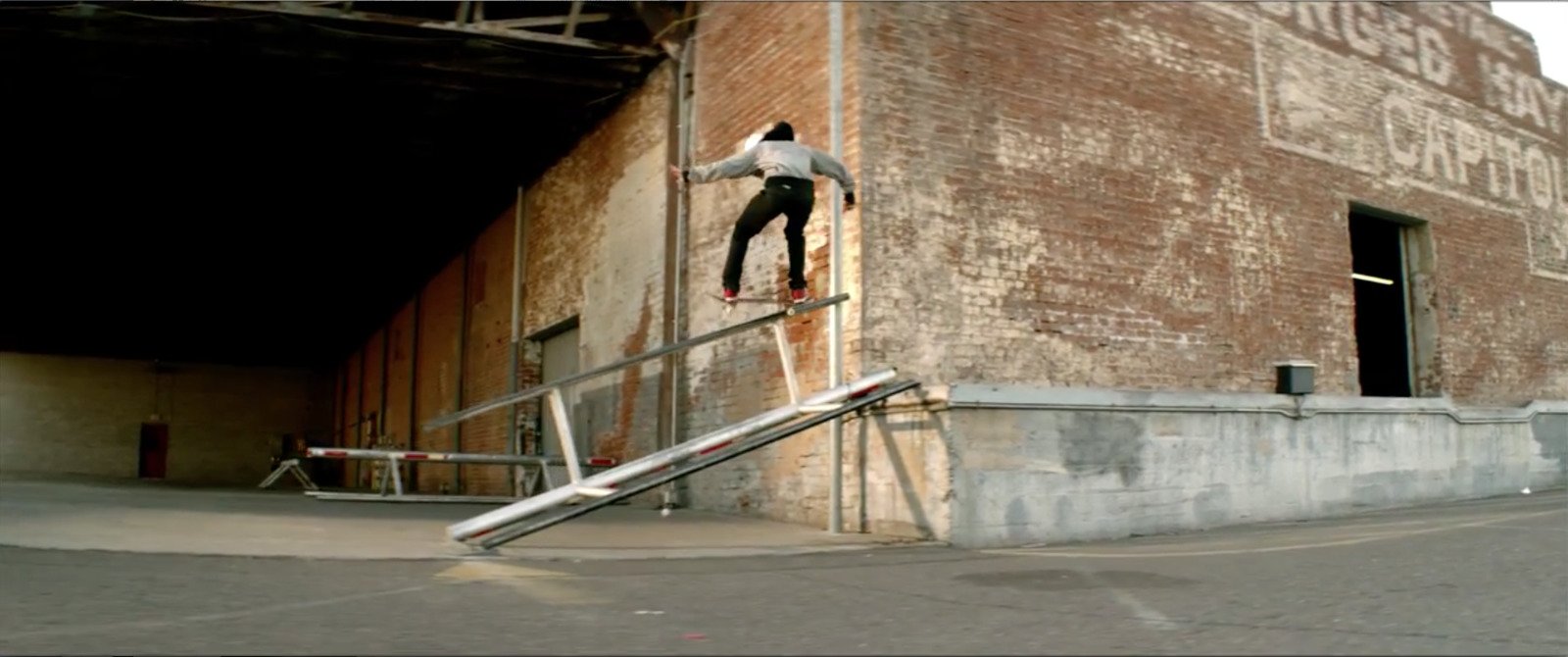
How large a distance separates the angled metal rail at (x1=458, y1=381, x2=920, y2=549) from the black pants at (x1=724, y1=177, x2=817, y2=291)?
44.0 inches

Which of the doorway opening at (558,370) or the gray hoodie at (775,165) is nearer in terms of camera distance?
the gray hoodie at (775,165)

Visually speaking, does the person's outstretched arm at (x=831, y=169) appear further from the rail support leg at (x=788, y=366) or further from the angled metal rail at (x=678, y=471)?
the angled metal rail at (x=678, y=471)

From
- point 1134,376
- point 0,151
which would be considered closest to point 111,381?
point 0,151

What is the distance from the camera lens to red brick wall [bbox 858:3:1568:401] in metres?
9.05

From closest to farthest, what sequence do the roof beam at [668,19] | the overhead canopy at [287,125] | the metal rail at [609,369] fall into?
the metal rail at [609,369] < the overhead canopy at [287,125] < the roof beam at [668,19]

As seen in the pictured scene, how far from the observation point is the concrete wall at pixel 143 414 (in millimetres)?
34062

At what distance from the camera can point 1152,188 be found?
10477mm

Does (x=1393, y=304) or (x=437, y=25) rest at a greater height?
(x=437, y=25)

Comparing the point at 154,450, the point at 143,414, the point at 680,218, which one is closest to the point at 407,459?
the point at 680,218

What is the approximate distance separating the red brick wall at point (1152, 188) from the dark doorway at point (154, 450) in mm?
34405

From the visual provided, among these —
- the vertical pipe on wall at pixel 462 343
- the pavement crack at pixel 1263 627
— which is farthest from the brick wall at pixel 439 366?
the pavement crack at pixel 1263 627

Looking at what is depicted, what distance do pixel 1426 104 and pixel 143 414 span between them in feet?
122

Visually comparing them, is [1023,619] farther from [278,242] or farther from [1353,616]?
[278,242]

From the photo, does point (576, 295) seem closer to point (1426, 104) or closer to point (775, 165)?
point (775, 165)
